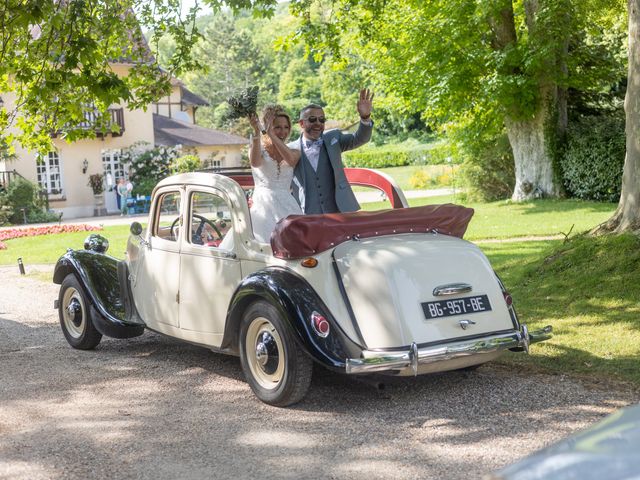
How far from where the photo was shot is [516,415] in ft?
19.0

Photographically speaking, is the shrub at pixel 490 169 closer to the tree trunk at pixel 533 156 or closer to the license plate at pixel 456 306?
the tree trunk at pixel 533 156

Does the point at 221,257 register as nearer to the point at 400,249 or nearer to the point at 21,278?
the point at 400,249

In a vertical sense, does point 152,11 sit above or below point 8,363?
above

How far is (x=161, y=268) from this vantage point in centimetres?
757

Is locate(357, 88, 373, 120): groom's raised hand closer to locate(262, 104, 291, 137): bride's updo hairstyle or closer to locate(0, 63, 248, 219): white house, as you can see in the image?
locate(262, 104, 291, 137): bride's updo hairstyle

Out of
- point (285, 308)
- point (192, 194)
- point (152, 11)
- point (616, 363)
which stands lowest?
point (616, 363)

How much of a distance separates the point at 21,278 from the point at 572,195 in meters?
16.5

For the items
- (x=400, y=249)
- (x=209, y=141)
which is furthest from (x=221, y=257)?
(x=209, y=141)

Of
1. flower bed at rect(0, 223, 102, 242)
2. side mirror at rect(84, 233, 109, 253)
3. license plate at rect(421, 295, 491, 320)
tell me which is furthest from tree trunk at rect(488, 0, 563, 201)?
license plate at rect(421, 295, 491, 320)

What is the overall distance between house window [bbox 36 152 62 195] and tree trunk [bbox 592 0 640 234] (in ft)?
95.3

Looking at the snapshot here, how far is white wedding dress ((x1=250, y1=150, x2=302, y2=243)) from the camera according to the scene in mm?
7152

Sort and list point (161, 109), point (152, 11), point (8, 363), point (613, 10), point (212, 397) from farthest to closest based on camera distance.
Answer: point (161, 109) < point (613, 10) < point (152, 11) < point (8, 363) < point (212, 397)

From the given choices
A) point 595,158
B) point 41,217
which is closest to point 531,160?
point 595,158

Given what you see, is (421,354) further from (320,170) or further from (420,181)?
(420,181)
